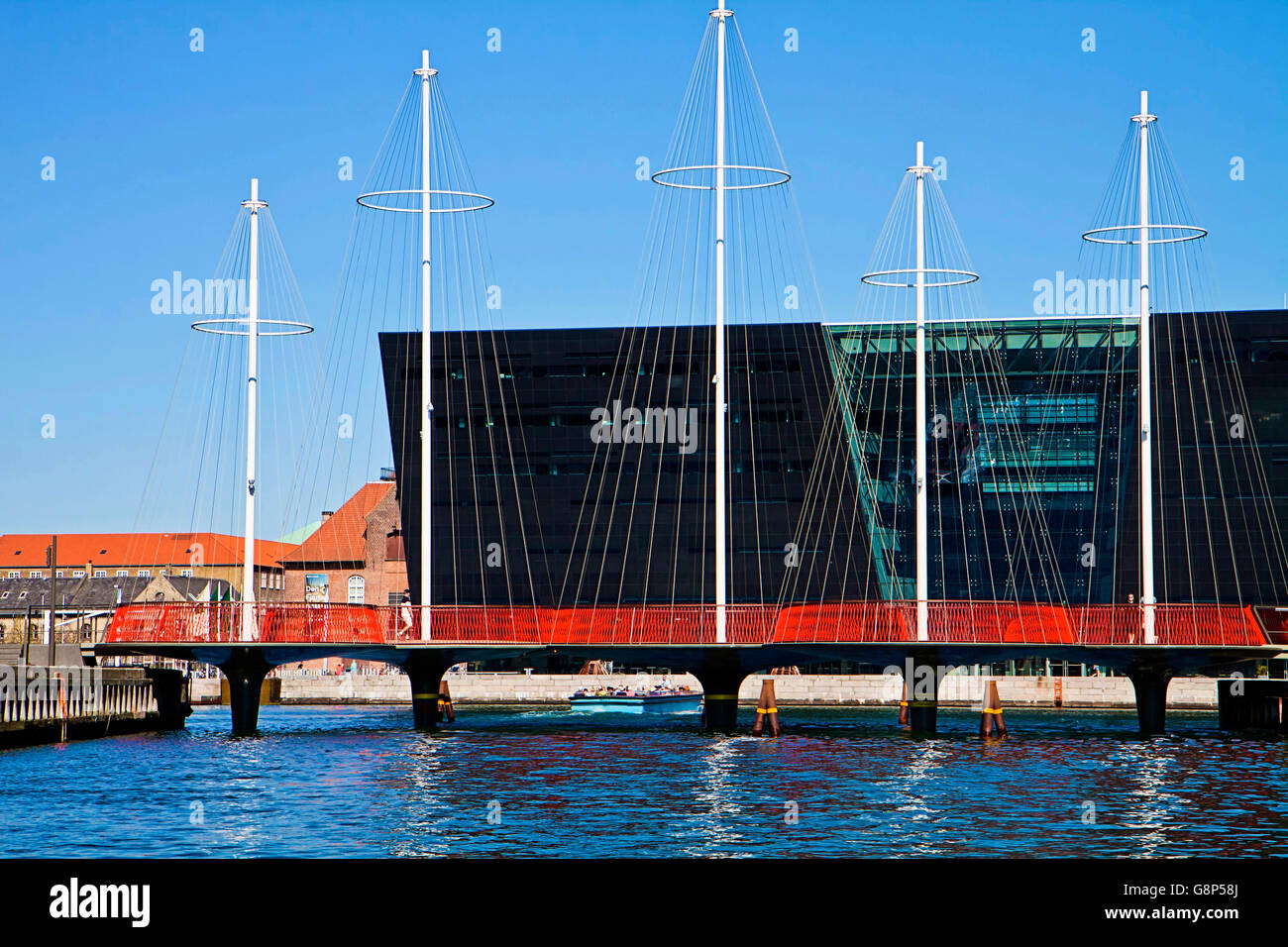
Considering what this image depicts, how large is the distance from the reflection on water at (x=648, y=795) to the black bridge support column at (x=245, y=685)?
1029 millimetres

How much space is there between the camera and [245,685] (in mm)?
53625

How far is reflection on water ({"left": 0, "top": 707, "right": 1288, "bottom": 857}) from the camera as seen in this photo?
2534 centimetres

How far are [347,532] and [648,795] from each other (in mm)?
118841

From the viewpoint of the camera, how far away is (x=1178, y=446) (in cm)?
9325

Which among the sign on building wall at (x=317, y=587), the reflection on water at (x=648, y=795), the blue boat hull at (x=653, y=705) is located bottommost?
the blue boat hull at (x=653, y=705)

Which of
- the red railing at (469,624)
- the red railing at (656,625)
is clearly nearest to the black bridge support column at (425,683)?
the red railing at (469,624)

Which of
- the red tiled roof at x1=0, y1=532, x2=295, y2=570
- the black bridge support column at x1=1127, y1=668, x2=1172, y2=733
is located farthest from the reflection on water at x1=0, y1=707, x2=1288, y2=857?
the red tiled roof at x1=0, y1=532, x2=295, y2=570

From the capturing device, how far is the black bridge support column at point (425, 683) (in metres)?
53.2

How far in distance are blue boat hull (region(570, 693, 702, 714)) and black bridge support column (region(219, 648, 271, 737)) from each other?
32.1 metres

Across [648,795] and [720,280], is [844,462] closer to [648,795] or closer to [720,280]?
[720,280]

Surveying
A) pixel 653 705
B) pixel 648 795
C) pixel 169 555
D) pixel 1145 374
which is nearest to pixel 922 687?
pixel 1145 374

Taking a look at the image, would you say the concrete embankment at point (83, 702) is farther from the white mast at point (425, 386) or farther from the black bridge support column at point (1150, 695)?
the black bridge support column at point (1150, 695)

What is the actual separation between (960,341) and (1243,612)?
52407 millimetres
